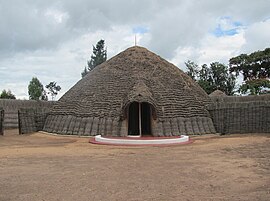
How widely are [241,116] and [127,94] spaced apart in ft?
21.8

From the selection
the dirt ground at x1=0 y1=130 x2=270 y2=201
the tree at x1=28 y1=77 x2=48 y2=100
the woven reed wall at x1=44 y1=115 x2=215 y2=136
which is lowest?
the dirt ground at x1=0 y1=130 x2=270 y2=201

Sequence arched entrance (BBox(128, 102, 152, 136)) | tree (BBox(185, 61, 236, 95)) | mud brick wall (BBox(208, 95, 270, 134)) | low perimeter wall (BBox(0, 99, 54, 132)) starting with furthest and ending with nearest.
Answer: tree (BBox(185, 61, 236, 95)), low perimeter wall (BBox(0, 99, 54, 132)), arched entrance (BBox(128, 102, 152, 136)), mud brick wall (BBox(208, 95, 270, 134))

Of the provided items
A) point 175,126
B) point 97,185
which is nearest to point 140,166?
point 97,185

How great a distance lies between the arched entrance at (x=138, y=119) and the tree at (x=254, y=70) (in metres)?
18.6

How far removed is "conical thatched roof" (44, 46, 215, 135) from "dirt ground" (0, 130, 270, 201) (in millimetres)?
5464

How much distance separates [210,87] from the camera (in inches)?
1646

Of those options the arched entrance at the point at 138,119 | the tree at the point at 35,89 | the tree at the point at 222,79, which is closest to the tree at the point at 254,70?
the tree at the point at 222,79

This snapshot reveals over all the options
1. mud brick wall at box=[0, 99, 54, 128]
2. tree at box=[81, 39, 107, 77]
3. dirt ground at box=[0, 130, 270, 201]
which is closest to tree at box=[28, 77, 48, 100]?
tree at box=[81, 39, 107, 77]

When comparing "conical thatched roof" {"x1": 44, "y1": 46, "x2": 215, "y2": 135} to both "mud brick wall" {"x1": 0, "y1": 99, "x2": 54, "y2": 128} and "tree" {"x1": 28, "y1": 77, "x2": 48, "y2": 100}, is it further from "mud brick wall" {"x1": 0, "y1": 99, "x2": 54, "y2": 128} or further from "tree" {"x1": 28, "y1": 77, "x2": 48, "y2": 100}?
"tree" {"x1": 28, "y1": 77, "x2": 48, "y2": 100}

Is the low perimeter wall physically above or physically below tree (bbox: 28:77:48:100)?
below

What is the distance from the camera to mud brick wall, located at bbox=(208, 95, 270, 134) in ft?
54.2

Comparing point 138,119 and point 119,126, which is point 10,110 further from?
point 138,119

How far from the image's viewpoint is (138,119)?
56.4ft

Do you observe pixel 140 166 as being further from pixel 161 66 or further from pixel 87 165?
pixel 161 66
